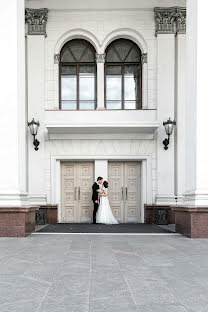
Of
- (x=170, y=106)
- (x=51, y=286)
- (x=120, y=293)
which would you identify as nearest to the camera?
(x=120, y=293)

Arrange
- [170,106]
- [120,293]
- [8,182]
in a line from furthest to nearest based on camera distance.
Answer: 1. [170,106]
2. [8,182]
3. [120,293]

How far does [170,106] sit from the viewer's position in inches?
448

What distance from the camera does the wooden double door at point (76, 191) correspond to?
466 inches

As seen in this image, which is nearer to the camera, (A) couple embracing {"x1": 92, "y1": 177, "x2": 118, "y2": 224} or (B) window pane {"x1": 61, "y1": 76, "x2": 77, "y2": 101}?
(A) couple embracing {"x1": 92, "y1": 177, "x2": 118, "y2": 224}

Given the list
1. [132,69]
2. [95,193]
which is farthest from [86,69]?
[95,193]

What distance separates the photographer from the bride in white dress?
1078cm

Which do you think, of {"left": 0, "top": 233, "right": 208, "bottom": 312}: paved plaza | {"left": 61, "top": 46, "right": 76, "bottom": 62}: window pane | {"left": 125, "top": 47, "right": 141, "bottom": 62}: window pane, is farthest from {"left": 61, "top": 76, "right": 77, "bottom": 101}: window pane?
{"left": 0, "top": 233, "right": 208, "bottom": 312}: paved plaza

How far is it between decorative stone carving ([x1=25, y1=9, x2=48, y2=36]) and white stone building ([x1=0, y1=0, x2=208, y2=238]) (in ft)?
0.12

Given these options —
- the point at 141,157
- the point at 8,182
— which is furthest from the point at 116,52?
the point at 8,182

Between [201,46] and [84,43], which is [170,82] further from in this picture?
[201,46]

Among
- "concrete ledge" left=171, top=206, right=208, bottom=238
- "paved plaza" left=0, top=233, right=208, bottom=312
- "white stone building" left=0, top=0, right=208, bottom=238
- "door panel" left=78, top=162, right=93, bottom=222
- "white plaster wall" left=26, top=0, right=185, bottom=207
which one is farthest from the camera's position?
"door panel" left=78, top=162, right=93, bottom=222

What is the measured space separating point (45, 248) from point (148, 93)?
7.92 metres

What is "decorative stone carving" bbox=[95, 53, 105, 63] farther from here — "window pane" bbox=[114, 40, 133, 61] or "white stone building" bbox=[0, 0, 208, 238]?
"window pane" bbox=[114, 40, 133, 61]

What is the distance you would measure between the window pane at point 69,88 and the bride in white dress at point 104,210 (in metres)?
3.77
